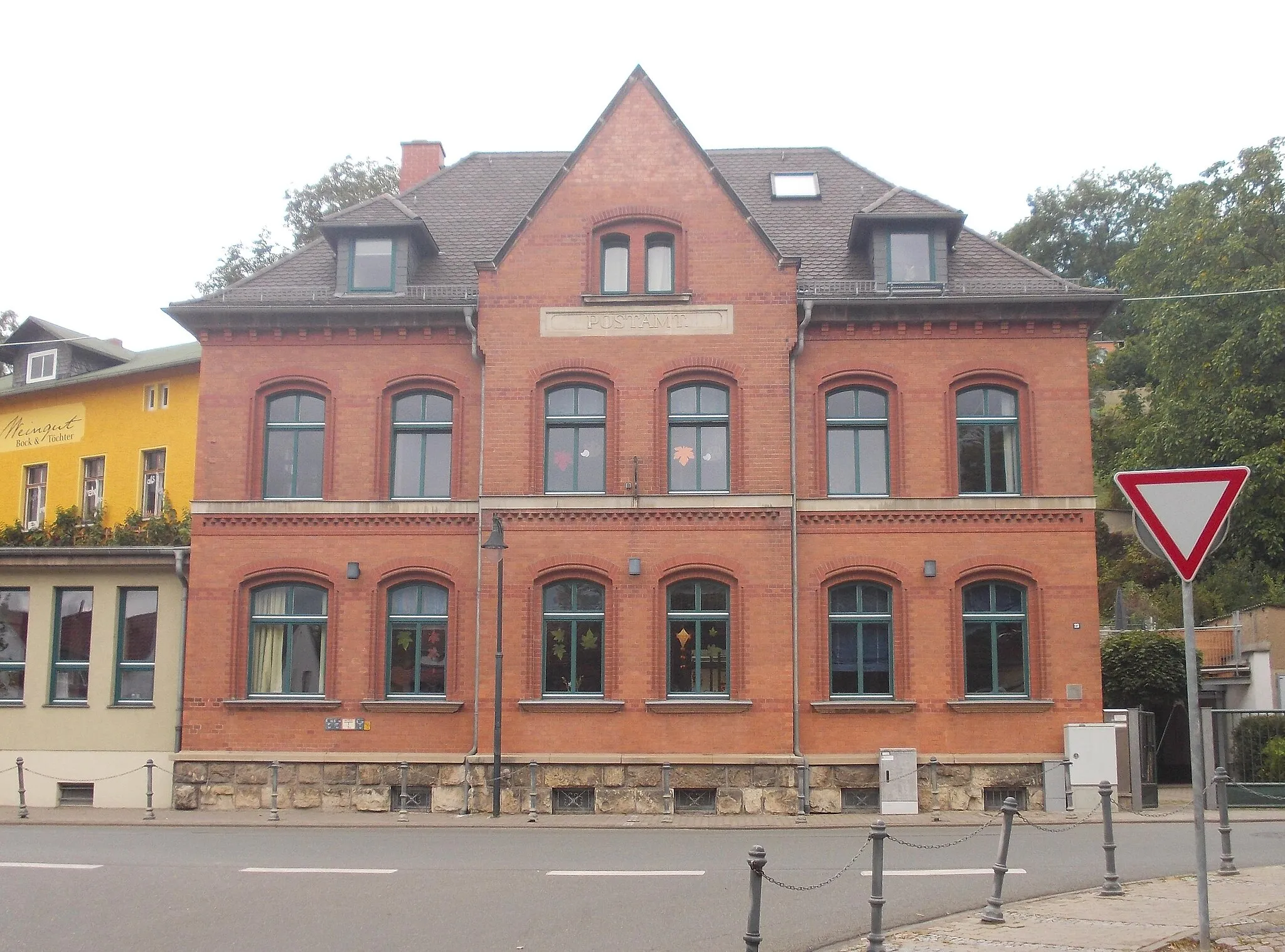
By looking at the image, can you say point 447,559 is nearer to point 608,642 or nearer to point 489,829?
point 608,642

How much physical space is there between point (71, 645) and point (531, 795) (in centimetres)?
952

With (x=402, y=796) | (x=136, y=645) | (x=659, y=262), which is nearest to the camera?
(x=402, y=796)

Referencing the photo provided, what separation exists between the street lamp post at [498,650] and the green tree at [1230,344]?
1673 cm

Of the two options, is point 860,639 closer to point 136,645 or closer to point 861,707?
point 861,707

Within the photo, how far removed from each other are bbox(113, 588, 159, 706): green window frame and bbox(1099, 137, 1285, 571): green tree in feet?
73.1

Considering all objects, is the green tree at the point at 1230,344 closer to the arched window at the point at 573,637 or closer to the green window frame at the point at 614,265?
the green window frame at the point at 614,265

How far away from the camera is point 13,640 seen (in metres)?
23.6

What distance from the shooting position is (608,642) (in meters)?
21.3

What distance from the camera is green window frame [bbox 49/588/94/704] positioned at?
75.7 ft

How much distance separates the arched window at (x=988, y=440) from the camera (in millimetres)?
22062

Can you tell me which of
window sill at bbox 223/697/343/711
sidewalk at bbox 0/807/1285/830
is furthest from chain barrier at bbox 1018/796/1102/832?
window sill at bbox 223/697/343/711

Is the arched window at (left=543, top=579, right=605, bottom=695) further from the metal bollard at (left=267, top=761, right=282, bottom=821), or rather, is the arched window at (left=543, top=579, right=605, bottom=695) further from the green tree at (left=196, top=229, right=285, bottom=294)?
the green tree at (left=196, top=229, right=285, bottom=294)

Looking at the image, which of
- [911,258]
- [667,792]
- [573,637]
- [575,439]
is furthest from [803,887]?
[911,258]

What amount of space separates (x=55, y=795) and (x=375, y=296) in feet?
33.7
